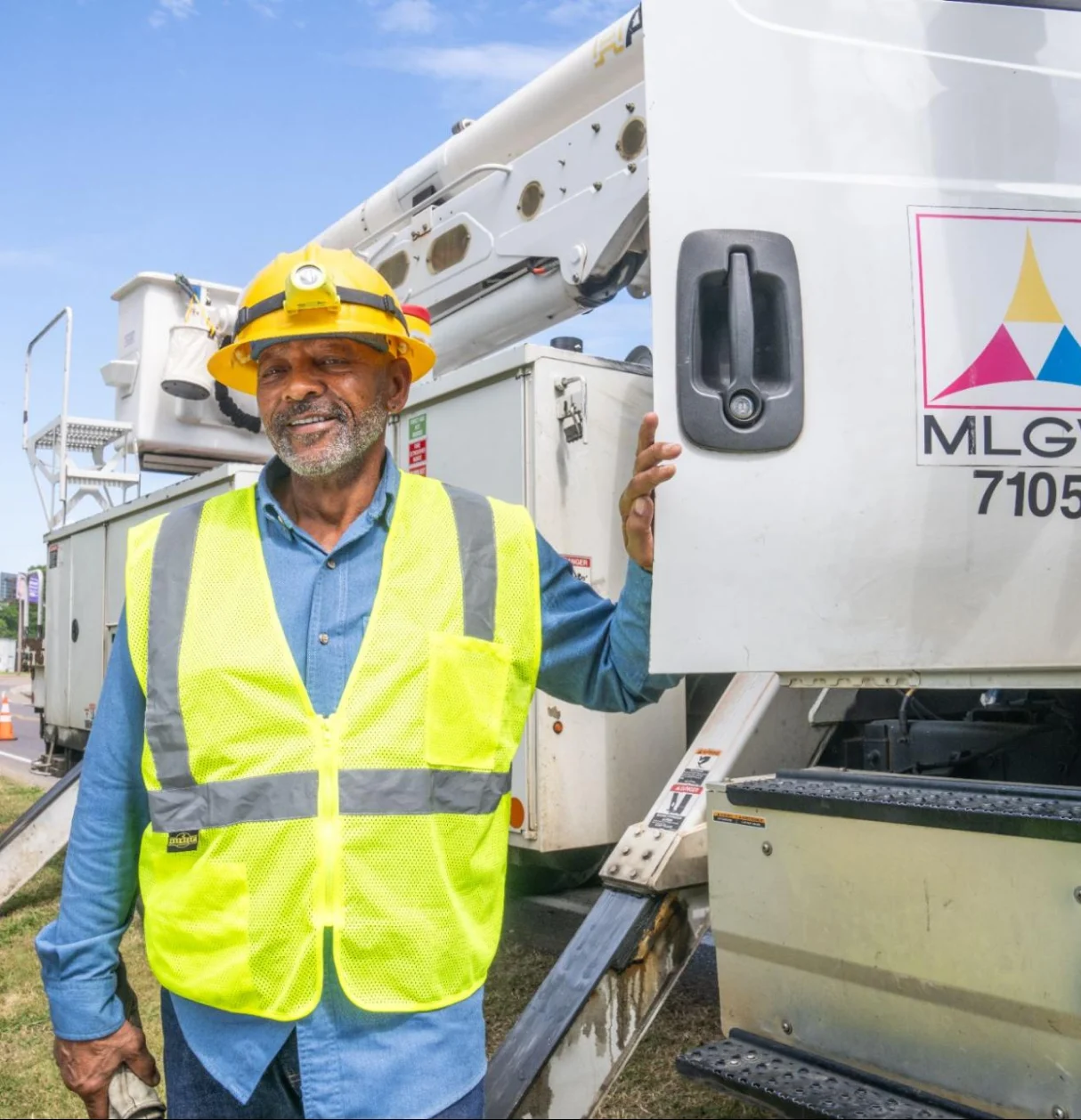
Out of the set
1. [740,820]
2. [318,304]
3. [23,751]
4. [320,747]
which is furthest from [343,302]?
[23,751]

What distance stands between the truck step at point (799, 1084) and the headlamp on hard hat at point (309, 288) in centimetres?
164

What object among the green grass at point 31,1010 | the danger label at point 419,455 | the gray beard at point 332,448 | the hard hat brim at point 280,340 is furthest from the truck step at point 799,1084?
the danger label at point 419,455

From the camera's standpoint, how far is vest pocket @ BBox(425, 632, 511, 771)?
170 cm

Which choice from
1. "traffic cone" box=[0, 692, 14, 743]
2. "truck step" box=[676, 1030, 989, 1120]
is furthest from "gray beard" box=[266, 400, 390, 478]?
"traffic cone" box=[0, 692, 14, 743]

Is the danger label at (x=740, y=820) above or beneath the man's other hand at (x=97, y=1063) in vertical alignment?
above

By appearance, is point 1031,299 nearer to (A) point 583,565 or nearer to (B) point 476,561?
(B) point 476,561

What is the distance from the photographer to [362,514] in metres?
1.91

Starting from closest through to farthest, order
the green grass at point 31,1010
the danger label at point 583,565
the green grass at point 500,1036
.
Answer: the green grass at point 500,1036 < the green grass at point 31,1010 < the danger label at point 583,565

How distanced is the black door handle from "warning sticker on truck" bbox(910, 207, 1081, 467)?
0.21m

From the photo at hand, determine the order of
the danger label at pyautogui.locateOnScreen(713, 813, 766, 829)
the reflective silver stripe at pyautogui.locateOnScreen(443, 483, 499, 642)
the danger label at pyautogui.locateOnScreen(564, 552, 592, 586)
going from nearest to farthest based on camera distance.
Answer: the reflective silver stripe at pyautogui.locateOnScreen(443, 483, 499, 642) → the danger label at pyautogui.locateOnScreen(713, 813, 766, 829) → the danger label at pyautogui.locateOnScreen(564, 552, 592, 586)

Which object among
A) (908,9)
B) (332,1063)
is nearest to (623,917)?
(332,1063)

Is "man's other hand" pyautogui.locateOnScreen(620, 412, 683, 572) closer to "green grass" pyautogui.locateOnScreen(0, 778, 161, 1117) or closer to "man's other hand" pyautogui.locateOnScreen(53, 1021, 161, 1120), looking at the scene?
"man's other hand" pyautogui.locateOnScreen(53, 1021, 161, 1120)

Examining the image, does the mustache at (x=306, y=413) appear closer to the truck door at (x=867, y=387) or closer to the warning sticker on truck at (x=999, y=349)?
the truck door at (x=867, y=387)

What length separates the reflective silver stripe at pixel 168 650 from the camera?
5.54ft
